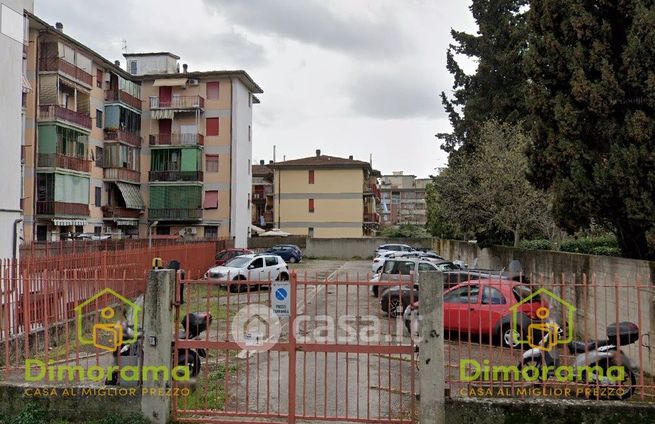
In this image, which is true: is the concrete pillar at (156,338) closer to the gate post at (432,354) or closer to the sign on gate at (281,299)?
the sign on gate at (281,299)

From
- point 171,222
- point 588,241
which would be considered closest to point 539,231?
point 588,241

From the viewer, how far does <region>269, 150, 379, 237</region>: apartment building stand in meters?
55.7

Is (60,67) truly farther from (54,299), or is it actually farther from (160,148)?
(54,299)

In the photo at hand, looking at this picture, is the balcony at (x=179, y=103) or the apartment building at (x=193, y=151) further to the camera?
the apartment building at (x=193, y=151)

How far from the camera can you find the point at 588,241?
57.1ft

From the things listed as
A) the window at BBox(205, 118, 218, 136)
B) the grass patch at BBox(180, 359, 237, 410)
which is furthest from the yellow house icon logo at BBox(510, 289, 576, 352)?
the window at BBox(205, 118, 218, 136)

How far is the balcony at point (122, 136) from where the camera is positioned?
129 feet

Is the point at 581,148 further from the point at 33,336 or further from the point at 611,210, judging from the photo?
the point at 33,336

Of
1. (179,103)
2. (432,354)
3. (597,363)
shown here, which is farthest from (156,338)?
(179,103)

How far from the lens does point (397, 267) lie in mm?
20234

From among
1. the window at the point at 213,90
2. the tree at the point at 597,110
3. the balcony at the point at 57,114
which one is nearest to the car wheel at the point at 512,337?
the tree at the point at 597,110

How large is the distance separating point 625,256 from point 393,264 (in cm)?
973

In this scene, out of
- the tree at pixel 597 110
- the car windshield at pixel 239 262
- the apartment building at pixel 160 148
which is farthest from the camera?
the apartment building at pixel 160 148

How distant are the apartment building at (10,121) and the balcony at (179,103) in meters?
27.8
